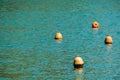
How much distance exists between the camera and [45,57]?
35188 millimetres

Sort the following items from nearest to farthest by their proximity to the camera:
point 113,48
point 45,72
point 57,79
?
point 57,79, point 45,72, point 113,48

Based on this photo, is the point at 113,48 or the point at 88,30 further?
the point at 88,30

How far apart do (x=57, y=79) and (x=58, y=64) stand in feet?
13.4

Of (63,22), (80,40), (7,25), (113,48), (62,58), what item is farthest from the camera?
(63,22)

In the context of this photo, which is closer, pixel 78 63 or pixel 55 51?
pixel 78 63

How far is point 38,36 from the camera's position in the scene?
45.2 m

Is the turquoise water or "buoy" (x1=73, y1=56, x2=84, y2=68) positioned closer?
the turquoise water

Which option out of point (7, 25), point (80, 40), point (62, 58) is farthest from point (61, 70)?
point (7, 25)

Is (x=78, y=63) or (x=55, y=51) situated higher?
(x=78, y=63)

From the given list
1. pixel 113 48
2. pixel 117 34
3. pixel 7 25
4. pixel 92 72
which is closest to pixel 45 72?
pixel 92 72

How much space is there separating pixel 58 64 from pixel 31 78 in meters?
4.15

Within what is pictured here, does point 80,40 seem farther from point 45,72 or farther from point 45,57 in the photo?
point 45,72

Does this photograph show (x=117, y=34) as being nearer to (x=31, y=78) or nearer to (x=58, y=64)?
(x=58, y=64)

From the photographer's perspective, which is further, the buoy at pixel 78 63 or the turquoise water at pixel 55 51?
the buoy at pixel 78 63
